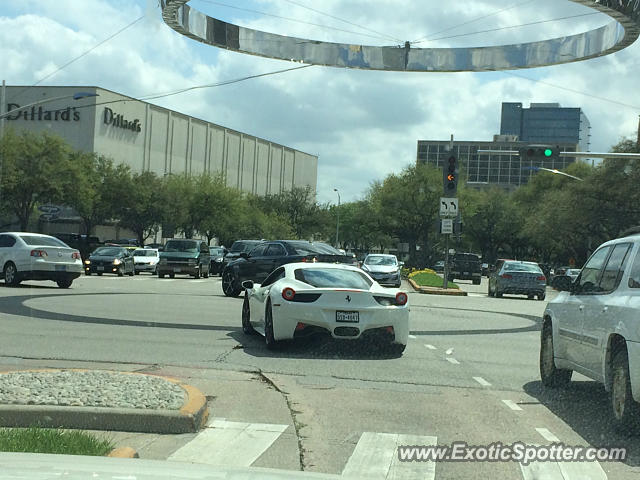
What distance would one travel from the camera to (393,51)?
21609 mm

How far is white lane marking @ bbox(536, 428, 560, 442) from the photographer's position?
24.7 feet

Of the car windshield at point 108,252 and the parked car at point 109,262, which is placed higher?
the car windshield at point 108,252

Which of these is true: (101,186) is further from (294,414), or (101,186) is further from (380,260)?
(294,414)

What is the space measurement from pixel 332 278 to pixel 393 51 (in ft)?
31.3

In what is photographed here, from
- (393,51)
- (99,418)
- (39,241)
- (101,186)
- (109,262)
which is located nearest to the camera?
(99,418)

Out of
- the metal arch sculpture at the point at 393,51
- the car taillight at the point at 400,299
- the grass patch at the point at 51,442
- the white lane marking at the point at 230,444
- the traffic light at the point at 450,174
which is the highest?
the metal arch sculpture at the point at 393,51

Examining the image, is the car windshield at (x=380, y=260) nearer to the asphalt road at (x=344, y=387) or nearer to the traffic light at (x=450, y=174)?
the traffic light at (x=450, y=174)

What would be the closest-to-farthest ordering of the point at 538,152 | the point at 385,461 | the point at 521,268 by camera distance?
the point at 385,461 → the point at 538,152 → the point at 521,268

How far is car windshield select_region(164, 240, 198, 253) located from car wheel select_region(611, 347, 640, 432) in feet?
117

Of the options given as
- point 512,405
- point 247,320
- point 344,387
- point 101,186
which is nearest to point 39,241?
point 247,320

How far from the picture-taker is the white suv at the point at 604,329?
7.53 metres

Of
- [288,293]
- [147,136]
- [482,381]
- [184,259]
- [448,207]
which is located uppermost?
[147,136]

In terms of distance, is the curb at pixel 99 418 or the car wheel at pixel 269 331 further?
the car wheel at pixel 269 331

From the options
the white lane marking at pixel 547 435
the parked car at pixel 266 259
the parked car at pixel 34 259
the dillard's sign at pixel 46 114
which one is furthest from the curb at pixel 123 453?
the dillard's sign at pixel 46 114
